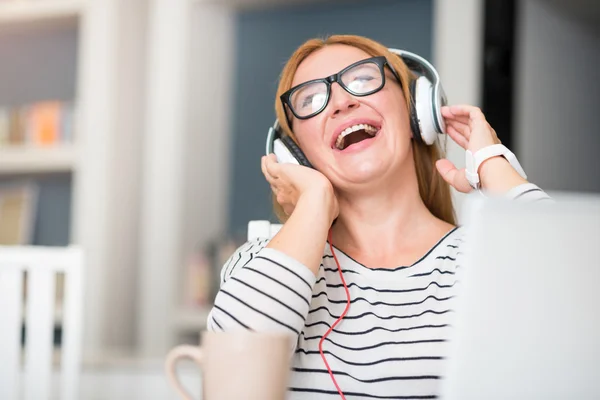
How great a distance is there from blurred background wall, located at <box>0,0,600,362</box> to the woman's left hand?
1.25 metres

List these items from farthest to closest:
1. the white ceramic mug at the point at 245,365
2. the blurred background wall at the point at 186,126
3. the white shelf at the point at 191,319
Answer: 1. the white shelf at the point at 191,319
2. the blurred background wall at the point at 186,126
3. the white ceramic mug at the point at 245,365

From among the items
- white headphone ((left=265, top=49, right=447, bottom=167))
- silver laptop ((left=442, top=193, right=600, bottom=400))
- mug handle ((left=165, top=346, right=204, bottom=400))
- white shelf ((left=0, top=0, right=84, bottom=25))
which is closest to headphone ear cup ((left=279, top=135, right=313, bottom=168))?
white headphone ((left=265, top=49, right=447, bottom=167))

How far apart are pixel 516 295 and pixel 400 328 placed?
1.68 ft

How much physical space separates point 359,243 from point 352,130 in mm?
191

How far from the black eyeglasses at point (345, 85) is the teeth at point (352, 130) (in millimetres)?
51

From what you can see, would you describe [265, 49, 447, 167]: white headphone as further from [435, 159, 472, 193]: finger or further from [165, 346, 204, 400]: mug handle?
[165, 346, 204, 400]: mug handle

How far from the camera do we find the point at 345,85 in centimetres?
118

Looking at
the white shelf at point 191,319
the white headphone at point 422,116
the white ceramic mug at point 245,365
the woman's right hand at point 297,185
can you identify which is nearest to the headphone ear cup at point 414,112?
the white headphone at point 422,116

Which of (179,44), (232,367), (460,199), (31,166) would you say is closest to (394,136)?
(232,367)

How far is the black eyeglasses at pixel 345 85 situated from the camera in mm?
1176

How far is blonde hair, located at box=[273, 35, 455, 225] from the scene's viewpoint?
4.12 ft

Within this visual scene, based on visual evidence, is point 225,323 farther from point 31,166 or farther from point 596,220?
point 31,166

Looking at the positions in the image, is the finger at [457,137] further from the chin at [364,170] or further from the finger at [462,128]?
the chin at [364,170]

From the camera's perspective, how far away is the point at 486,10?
92.8 inches
